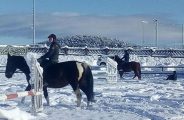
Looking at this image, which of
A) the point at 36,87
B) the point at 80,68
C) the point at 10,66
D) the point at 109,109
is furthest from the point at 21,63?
the point at 109,109

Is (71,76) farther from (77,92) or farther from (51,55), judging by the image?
(51,55)

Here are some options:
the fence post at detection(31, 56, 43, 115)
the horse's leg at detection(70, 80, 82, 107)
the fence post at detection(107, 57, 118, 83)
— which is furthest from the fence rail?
the fence post at detection(31, 56, 43, 115)

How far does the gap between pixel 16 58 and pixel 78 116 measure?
21.9 ft

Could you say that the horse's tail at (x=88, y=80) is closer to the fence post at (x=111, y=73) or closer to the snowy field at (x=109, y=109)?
the snowy field at (x=109, y=109)

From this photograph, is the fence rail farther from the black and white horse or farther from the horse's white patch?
the horse's white patch

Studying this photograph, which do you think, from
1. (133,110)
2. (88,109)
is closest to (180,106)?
(133,110)

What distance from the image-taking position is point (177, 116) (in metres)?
13.2

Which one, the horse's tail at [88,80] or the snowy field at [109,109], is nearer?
the snowy field at [109,109]

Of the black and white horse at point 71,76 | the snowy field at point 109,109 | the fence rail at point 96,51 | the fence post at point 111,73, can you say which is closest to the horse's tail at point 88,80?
the black and white horse at point 71,76

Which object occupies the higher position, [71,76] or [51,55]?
[51,55]

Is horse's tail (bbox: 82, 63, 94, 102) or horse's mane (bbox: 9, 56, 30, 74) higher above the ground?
horse's mane (bbox: 9, 56, 30, 74)

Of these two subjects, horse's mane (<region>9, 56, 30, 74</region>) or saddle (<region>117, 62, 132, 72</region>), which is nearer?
horse's mane (<region>9, 56, 30, 74</region>)

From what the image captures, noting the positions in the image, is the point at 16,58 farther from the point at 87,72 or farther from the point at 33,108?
the point at 33,108

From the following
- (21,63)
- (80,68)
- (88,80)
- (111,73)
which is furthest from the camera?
(111,73)
